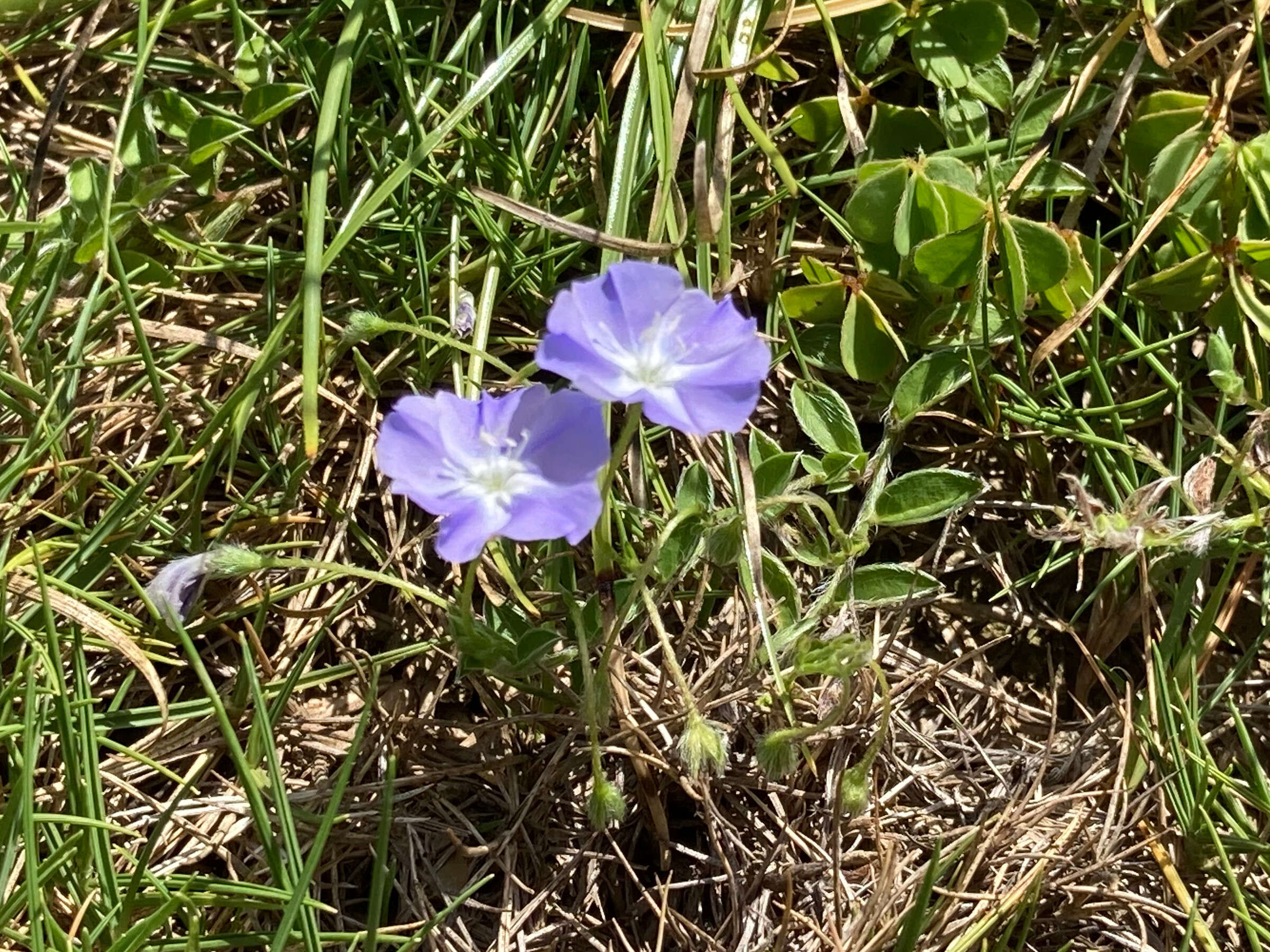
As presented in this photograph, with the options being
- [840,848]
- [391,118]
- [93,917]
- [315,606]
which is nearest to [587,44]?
[391,118]

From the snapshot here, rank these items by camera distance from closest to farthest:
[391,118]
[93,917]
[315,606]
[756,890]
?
[93,917]
[756,890]
[315,606]
[391,118]

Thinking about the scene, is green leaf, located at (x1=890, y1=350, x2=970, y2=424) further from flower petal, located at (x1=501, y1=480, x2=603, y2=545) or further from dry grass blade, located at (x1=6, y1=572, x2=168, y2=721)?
dry grass blade, located at (x1=6, y1=572, x2=168, y2=721)

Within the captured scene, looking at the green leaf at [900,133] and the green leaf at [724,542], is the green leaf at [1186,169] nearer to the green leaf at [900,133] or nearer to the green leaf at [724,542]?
the green leaf at [900,133]

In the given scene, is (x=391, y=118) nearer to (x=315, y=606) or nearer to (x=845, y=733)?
(x=315, y=606)

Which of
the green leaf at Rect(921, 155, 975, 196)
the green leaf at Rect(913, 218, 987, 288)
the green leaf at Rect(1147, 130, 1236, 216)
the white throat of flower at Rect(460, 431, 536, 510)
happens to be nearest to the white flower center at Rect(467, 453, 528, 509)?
the white throat of flower at Rect(460, 431, 536, 510)

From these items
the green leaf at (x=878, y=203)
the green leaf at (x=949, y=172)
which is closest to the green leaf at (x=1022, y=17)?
the green leaf at (x=949, y=172)

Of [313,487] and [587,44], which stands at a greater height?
[587,44]
